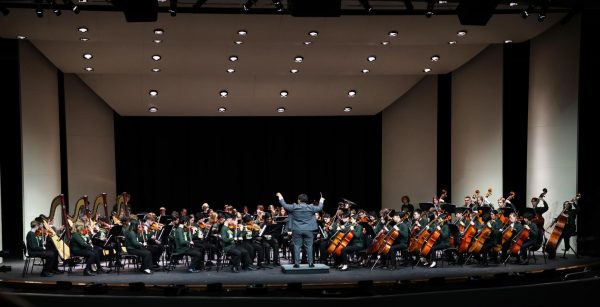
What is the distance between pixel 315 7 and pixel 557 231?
6.78 m

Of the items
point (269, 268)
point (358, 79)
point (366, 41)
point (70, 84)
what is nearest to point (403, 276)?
point (269, 268)

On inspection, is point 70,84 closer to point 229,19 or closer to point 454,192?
point 229,19

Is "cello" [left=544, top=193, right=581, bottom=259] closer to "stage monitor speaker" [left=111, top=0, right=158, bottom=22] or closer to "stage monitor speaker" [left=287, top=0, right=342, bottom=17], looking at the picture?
"stage monitor speaker" [left=287, top=0, right=342, bottom=17]

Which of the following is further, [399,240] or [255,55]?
[255,55]

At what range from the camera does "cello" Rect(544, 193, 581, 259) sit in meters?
12.2

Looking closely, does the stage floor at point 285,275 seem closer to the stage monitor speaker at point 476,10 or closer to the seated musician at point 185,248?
the seated musician at point 185,248

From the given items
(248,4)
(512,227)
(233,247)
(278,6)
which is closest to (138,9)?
(248,4)

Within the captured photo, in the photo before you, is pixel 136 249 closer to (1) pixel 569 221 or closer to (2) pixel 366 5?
(2) pixel 366 5

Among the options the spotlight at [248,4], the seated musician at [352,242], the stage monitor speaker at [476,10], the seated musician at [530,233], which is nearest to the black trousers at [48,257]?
the seated musician at [352,242]

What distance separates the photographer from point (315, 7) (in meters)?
9.46

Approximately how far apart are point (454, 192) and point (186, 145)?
28.3 feet

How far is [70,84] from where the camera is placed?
17.2 metres

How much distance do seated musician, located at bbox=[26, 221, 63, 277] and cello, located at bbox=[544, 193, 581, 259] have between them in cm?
954

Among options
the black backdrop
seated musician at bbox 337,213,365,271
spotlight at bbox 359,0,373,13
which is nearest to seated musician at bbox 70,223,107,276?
seated musician at bbox 337,213,365,271
